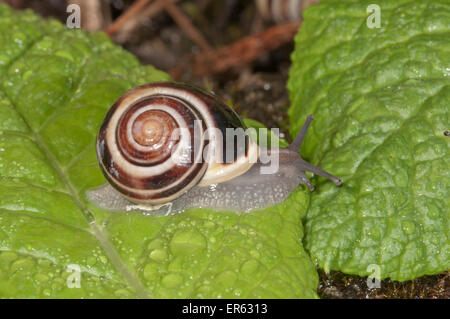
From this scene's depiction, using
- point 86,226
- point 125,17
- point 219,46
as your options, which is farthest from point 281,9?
point 86,226

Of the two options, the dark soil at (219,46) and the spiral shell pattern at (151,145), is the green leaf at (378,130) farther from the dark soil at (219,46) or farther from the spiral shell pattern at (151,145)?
the spiral shell pattern at (151,145)

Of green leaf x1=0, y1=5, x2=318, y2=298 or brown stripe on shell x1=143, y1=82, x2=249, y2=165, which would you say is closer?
green leaf x1=0, y1=5, x2=318, y2=298

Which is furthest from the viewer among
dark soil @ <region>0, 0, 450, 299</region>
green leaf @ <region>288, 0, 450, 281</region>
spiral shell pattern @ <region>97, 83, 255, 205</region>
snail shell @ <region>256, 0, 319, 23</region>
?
snail shell @ <region>256, 0, 319, 23</region>

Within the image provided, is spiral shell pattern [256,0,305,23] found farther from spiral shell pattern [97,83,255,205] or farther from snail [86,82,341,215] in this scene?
spiral shell pattern [97,83,255,205]

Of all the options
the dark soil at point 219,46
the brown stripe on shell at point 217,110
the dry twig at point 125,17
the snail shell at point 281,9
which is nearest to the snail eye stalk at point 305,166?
the brown stripe on shell at point 217,110

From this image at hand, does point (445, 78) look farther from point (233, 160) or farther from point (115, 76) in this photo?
point (115, 76)

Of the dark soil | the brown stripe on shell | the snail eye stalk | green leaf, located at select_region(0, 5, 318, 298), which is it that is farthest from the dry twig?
the snail eye stalk

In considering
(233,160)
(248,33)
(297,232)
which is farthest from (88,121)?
(248,33)
